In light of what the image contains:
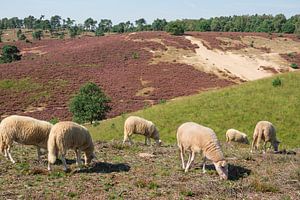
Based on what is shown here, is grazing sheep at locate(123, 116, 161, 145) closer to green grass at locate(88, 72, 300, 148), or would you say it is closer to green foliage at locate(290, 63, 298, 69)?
green grass at locate(88, 72, 300, 148)

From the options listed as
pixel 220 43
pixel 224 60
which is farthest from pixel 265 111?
pixel 220 43

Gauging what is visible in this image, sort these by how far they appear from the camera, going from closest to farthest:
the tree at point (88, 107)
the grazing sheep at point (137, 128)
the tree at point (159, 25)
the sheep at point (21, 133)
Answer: the sheep at point (21, 133), the grazing sheep at point (137, 128), the tree at point (88, 107), the tree at point (159, 25)

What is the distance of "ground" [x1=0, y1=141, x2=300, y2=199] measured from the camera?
1189cm

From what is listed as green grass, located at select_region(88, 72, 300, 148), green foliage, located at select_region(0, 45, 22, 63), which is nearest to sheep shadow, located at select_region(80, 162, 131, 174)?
green grass, located at select_region(88, 72, 300, 148)

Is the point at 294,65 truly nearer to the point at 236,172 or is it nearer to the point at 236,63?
the point at 236,63

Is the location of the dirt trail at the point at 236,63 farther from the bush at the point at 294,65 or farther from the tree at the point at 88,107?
the tree at the point at 88,107

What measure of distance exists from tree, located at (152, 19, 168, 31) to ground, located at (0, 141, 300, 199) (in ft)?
570

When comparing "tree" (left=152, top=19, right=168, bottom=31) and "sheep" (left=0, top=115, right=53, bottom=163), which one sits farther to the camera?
"tree" (left=152, top=19, right=168, bottom=31)

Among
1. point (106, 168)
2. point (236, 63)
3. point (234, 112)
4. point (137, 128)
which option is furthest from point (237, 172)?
point (236, 63)

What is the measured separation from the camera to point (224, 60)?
95500mm

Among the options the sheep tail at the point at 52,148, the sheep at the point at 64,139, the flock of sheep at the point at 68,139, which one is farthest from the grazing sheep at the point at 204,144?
the sheep tail at the point at 52,148

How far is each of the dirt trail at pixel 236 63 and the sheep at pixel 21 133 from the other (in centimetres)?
7217

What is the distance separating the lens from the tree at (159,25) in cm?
18750

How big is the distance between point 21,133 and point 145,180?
5.35 m
